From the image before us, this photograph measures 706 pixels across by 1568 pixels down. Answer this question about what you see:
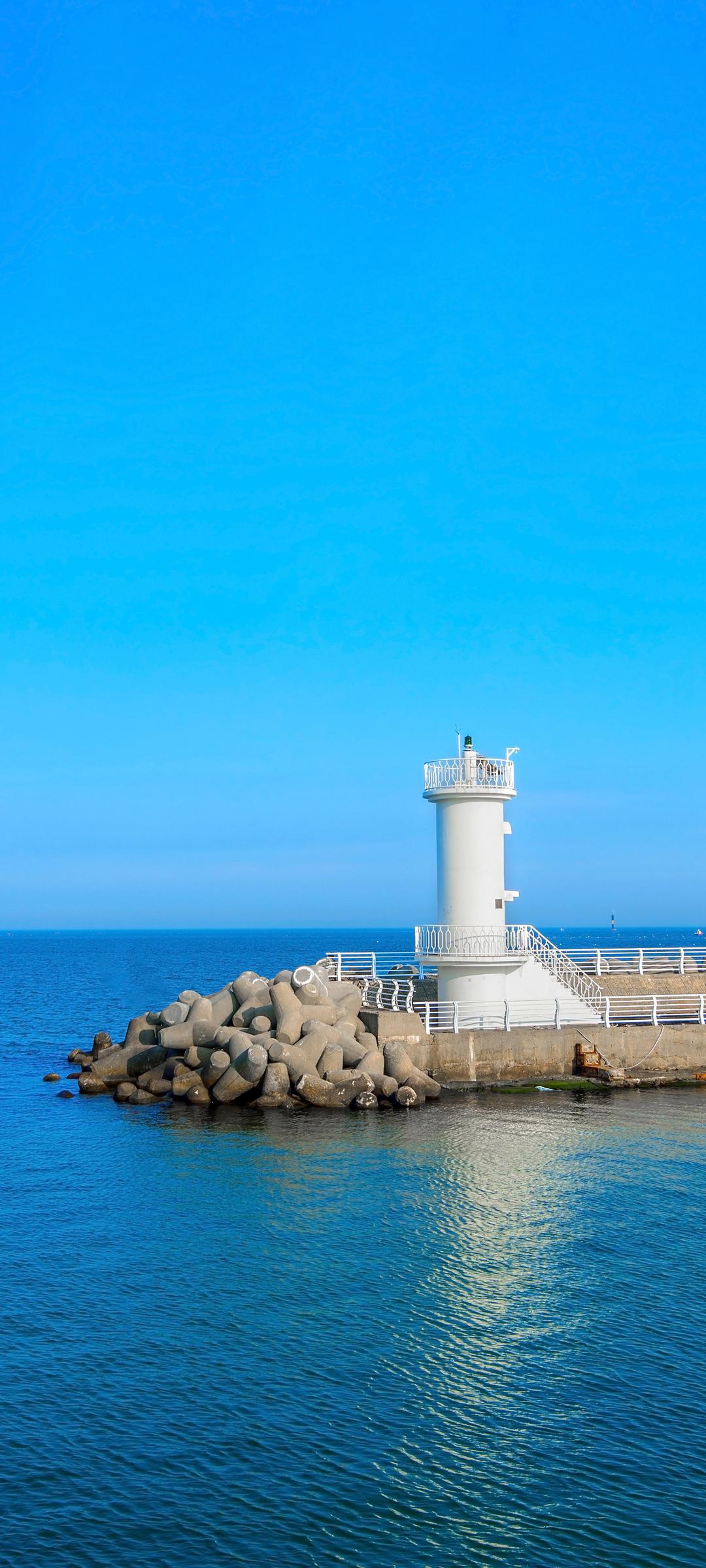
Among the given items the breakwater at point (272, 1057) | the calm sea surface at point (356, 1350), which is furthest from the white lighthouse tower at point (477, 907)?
the calm sea surface at point (356, 1350)

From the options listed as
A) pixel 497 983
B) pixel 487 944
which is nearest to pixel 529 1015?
pixel 497 983

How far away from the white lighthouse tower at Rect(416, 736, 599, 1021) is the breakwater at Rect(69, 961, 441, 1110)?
2687 mm

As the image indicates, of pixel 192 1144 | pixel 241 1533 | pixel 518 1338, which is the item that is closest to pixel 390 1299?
pixel 518 1338

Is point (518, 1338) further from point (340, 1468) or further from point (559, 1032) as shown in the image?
point (559, 1032)

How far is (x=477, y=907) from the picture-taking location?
103ft

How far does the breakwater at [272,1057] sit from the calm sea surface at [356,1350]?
2.92 metres

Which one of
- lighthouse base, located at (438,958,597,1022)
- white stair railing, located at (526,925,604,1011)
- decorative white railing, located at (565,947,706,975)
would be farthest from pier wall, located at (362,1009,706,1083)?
decorative white railing, located at (565,947,706,975)

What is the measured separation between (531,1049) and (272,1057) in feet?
22.2

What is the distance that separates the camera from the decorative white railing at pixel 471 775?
31359 mm

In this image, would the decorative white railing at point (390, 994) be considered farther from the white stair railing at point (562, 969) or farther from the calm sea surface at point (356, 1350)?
the calm sea surface at point (356, 1350)

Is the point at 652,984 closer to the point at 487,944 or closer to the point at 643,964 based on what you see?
the point at 643,964

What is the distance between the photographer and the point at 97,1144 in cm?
2439

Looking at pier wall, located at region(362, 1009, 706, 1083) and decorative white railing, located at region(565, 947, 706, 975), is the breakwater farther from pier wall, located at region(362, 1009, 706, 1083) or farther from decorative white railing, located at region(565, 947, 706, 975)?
decorative white railing, located at region(565, 947, 706, 975)

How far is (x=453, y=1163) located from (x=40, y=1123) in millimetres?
10606
